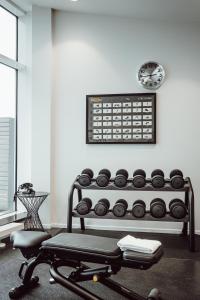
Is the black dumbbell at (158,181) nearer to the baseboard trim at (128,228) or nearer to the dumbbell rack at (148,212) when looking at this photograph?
the dumbbell rack at (148,212)

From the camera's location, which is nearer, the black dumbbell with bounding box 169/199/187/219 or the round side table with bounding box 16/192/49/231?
the black dumbbell with bounding box 169/199/187/219

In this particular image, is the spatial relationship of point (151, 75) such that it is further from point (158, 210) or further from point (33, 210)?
point (33, 210)

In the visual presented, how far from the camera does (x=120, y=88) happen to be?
15.2 ft

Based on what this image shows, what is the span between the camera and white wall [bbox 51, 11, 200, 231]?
14.6 feet

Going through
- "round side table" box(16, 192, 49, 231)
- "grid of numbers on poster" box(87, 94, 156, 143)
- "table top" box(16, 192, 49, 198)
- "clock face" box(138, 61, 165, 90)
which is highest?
"clock face" box(138, 61, 165, 90)

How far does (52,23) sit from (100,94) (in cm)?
130

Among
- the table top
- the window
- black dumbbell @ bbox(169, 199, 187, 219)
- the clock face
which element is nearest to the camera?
black dumbbell @ bbox(169, 199, 187, 219)

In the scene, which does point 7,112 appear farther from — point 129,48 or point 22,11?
point 129,48

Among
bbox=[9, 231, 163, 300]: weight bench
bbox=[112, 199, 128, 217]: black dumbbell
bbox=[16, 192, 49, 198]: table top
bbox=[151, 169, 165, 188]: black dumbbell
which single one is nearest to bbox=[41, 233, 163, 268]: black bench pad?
bbox=[9, 231, 163, 300]: weight bench

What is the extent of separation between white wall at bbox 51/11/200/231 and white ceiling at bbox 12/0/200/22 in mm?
200

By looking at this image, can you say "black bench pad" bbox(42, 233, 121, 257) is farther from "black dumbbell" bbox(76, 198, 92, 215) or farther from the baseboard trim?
the baseboard trim

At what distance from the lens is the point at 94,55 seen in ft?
15.4

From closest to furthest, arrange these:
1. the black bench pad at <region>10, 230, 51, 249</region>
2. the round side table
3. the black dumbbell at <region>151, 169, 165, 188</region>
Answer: the black bench pad at <region>10, 230, 51, 249</region> < the black dumbbell at <region>151, 169, 165, 188</region> < the round side table

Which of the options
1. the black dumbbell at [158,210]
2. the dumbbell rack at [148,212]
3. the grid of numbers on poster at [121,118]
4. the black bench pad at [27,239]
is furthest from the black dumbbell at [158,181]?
the black bench pad at [27,239]
